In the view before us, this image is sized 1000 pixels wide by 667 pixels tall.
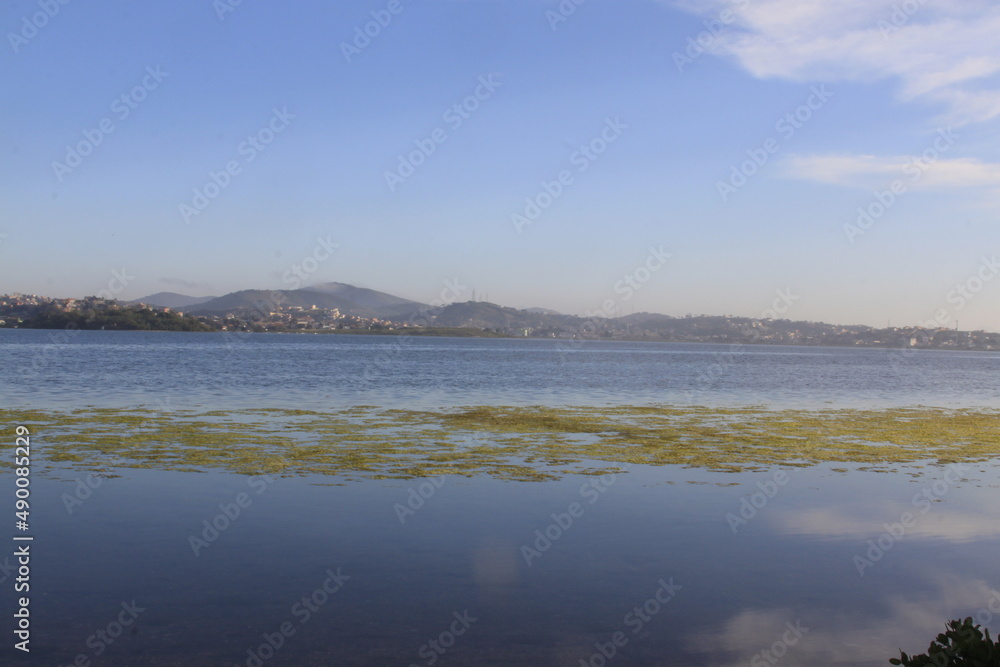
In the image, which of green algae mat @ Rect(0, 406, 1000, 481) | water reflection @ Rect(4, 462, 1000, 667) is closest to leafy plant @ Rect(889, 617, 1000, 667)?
water reflection @ Rect(4, 462, 1000, 667)

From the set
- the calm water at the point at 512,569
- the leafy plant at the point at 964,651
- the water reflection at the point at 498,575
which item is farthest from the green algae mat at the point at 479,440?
the leafy plant at the point at 964,651

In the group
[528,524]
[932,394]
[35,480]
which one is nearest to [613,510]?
[528,524]

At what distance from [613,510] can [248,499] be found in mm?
6500

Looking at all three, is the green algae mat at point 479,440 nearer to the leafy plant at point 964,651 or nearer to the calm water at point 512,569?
the calm water at point 512,569

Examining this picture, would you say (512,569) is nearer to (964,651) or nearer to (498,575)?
(498,575)

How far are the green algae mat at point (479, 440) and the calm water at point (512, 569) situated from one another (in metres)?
1.48

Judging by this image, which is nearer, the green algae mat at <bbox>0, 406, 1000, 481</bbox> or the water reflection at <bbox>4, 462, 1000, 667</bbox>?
the water reflection at <bbox>4, 462, 1000, 667</bbox>

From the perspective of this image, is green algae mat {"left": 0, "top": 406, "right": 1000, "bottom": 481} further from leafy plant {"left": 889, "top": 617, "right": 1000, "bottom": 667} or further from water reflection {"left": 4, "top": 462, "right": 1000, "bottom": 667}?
leafy plant {"left": 889, "top": 617, "right": 1000, "bottom": 667}

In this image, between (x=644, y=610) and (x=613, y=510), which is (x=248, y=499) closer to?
(x=613, y=510)

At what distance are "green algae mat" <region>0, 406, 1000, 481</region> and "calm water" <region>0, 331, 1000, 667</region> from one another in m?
1.48

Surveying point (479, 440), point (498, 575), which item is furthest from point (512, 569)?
point (479, 440)

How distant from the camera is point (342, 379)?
52.8 meters

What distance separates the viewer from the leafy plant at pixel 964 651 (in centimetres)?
495

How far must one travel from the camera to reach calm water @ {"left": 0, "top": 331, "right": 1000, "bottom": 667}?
26.9 ft
